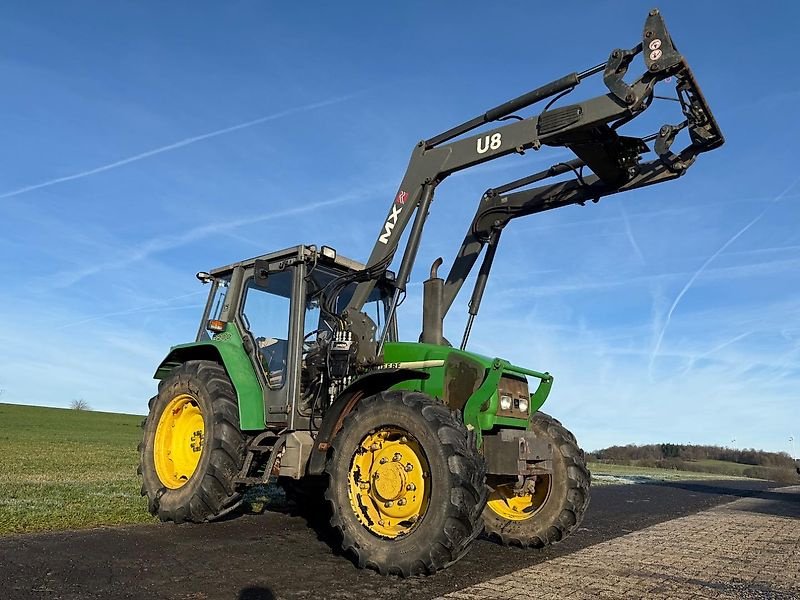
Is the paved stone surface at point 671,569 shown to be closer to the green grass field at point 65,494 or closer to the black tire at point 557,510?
the black tire at point 557,510

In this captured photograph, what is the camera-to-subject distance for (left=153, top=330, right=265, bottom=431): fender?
7027 millimetres

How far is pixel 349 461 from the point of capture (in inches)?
219

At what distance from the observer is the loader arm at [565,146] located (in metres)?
5.57

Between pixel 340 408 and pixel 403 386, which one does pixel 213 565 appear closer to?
pixel 340 408

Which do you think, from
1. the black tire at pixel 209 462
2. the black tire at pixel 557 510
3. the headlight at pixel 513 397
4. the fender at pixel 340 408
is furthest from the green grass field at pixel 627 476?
the fender at pixel 340 408

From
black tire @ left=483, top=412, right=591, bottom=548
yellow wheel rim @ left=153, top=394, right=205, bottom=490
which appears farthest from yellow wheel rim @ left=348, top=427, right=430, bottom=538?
yellow wheel rim @ left=153, top=394, right=205, bottom=490

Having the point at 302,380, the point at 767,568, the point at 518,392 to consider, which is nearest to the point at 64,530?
the point at 302,380

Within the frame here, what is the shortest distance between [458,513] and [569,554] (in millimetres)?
2041

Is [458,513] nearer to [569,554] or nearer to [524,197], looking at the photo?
[569,554]

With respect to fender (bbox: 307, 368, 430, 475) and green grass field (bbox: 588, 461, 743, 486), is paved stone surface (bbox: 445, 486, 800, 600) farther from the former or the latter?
green grass field (bbox: 588, 461, 743, 486)

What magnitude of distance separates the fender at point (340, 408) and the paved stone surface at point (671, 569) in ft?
6.21

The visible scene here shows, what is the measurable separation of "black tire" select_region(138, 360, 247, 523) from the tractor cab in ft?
1.18

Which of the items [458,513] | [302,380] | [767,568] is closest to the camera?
[458,513]

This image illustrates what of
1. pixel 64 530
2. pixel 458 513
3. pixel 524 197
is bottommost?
pixel 64 530
